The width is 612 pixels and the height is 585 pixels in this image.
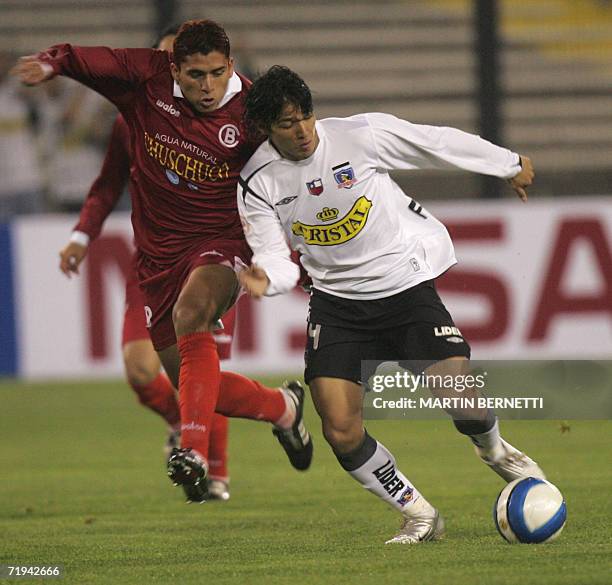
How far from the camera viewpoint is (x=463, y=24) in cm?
1245

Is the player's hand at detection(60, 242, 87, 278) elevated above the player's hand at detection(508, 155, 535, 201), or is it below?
below

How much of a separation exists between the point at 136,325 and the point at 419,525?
249 centimetres

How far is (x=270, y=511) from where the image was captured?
6113 millimetres

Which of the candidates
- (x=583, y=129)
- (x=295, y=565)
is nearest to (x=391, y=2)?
(x=583, y=129)

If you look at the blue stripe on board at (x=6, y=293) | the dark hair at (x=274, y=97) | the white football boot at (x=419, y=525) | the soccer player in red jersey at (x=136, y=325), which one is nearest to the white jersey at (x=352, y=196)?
the dark hair at (x=274, y=97)

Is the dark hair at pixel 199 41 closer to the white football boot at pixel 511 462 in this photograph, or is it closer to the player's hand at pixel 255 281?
the player's hand at pixel 255 281

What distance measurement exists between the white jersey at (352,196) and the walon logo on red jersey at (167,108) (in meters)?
0.48

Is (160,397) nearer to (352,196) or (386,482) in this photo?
(386,482)

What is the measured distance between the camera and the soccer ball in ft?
15.7

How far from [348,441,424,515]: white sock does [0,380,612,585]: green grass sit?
163 millimetres

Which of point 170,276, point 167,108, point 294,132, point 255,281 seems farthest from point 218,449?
point 294,132

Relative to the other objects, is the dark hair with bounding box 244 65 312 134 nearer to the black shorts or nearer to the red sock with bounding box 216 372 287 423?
the black shorts

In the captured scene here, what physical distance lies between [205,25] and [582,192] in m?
7.37

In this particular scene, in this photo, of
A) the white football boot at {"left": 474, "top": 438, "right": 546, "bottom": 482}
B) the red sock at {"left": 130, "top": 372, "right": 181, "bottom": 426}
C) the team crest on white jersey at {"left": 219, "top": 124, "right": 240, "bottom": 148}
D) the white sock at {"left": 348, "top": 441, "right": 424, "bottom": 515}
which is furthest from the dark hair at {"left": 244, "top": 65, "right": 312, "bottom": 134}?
the red sock at {"left": 130, "top": 372, "right": 181, "bottom": 426}
